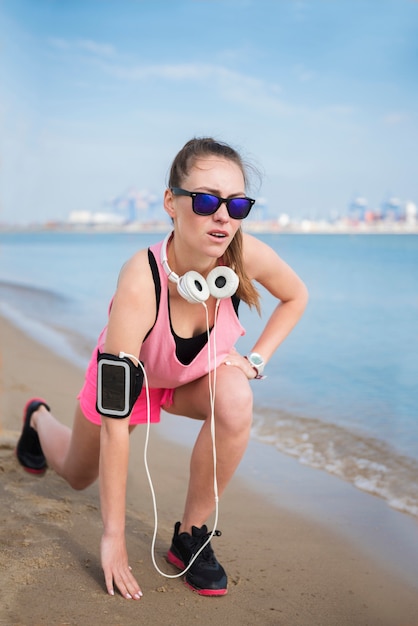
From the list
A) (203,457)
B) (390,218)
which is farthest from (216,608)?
(390,218)

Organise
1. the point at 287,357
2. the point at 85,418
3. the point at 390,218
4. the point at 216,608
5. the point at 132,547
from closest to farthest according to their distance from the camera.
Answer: the point at 216,608 → the point at 132,547 → the point at 85,418 → the point at 287,357 → the point at 390,218

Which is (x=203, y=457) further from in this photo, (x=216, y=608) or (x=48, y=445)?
(x=48, y=445)

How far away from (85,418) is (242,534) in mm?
763

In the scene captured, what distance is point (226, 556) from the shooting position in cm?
263

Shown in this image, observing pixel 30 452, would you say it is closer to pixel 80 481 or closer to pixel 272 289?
pixel 80 481

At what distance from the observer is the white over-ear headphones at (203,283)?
7.77 ft

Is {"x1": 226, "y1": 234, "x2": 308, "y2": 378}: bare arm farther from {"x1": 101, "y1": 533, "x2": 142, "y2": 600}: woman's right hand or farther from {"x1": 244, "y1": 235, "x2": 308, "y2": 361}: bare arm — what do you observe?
{"x1": 101, "y1": 533, "x2": 142, "y2": 600}: woman's right hand

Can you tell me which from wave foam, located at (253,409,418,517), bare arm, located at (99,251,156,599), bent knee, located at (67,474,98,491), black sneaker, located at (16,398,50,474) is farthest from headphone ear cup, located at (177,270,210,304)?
wave foam, located at (253,409,418,517)

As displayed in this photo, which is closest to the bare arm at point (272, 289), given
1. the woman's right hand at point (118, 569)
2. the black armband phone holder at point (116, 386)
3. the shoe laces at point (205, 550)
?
the black armband phone holder at point (116, 386)

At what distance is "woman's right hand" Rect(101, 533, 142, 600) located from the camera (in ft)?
7.20

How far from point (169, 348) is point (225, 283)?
0.29 metres

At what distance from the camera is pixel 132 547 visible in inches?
102

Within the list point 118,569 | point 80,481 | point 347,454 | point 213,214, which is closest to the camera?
point 118,569

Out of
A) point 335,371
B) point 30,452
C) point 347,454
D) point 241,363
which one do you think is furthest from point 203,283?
point 335,371
